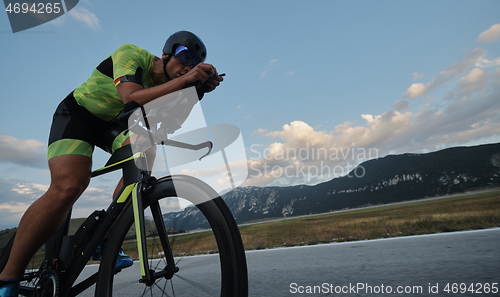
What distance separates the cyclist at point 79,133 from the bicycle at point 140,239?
123 mm

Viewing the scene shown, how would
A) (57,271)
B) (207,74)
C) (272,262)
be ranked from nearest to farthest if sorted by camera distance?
(207,74) → (57,271) → (272,262)

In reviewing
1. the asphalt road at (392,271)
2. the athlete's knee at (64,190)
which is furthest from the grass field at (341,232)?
the asphalt road at (392,271)

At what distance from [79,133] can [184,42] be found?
3.34 ft

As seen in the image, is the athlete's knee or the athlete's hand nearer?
the athlete's hand

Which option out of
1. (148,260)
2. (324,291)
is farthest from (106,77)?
(324,291)

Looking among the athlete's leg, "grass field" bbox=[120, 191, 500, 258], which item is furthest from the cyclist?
"grass field" bbox=[120, 191, 500, 258]

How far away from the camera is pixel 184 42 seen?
220cm

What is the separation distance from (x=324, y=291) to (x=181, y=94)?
1.81 meters

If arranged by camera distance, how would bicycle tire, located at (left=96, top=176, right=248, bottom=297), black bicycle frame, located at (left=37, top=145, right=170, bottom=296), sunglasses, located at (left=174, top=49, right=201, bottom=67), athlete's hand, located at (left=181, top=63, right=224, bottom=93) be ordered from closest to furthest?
bicycle tire, located at (left=96, top=176, right=248, bottom=297)
athlete's hand, located at (left=181, top=63, right=224, bottom=93)
black bicycle frame, located at (left=37, top=145, right=170, bottom=296)
sunglasses, located at (left=174, top=49, right=201, bottom=67)

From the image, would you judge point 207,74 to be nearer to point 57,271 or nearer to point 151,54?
point 151,54

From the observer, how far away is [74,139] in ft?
7.23

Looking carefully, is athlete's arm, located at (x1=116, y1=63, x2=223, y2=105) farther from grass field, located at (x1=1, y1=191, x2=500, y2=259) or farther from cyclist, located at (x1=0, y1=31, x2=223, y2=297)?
grass field, located at (x1=1, y1=191, x2=500, y2=259)

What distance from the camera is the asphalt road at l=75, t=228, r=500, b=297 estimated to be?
2.18 meters

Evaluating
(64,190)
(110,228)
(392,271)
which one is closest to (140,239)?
(110,228)
